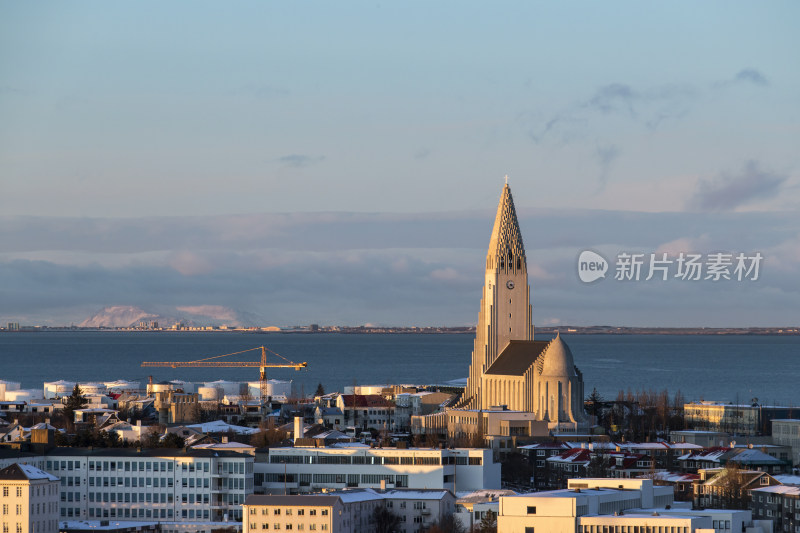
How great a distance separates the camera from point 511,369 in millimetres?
129750

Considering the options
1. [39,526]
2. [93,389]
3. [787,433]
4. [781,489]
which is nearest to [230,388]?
[93,389]

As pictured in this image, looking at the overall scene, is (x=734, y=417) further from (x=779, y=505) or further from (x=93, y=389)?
(x=93, y=389)

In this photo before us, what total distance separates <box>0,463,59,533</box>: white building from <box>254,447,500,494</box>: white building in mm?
10254

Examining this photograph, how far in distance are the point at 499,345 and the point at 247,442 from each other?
42387mm

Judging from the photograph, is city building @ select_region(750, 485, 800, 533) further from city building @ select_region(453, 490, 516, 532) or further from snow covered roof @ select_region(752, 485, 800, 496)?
city building @ select_region(453, 490, 516, 532)

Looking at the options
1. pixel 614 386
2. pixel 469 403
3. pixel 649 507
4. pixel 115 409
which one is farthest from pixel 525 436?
pixel 614 386

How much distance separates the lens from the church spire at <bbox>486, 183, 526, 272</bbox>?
135m

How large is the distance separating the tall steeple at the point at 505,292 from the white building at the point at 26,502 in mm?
65419

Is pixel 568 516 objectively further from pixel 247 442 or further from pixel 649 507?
pixel 247 442

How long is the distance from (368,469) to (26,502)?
16.1 metres

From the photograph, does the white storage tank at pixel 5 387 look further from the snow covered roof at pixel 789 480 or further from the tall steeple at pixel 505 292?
the snow covered roof at pixel 789 480

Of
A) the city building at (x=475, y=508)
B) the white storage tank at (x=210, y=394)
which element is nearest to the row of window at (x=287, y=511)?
the city building at (x=475, y=508)

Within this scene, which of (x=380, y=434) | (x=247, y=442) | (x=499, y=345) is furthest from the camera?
(x=499, y=345)

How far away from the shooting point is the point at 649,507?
71375 millimetres
